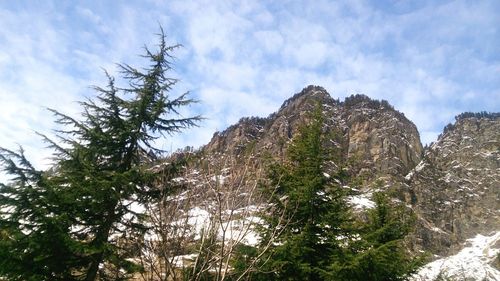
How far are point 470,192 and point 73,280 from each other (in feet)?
555

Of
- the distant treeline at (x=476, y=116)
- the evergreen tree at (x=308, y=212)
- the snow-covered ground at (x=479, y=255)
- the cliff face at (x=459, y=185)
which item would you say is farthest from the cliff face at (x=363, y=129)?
the evergreen tree at (x=308, y=212)

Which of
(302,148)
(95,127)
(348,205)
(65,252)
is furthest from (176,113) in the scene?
(348,205)

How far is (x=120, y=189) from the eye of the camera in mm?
11078

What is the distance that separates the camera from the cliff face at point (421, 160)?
133m

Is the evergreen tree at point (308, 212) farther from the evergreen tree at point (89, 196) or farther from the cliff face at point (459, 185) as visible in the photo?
the cliff face at point (459, 185)

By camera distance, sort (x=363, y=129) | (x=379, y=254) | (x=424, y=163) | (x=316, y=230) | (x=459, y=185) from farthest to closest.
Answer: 1. (x=459, y=185)
2. (x=424, y=163)
3. (x=363, y=129)
4. (x=316, y=230)
5. (x=379, y=254)

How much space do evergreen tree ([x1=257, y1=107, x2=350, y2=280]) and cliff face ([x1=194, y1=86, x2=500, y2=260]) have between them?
345 ft

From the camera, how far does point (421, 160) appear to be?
152 metres

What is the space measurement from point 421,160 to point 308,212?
6047 inches

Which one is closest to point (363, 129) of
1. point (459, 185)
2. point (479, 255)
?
point (459, 185)

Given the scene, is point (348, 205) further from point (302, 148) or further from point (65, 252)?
point (65, 252)

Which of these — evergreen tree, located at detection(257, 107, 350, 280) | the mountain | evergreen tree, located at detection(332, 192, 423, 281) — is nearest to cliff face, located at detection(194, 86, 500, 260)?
the mountain

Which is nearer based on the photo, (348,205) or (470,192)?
(348,205)

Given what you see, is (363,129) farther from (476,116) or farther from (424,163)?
(476,116)
